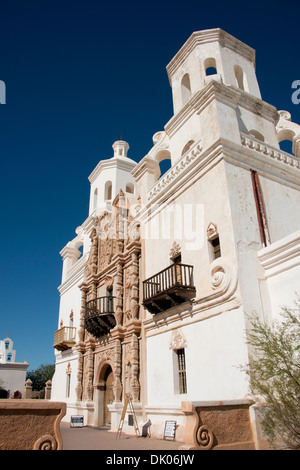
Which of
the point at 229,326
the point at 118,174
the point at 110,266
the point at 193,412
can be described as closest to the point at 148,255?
the point at 110,266

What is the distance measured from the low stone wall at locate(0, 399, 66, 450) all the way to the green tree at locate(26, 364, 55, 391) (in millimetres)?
58223

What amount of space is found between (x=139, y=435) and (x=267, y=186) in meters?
9.86

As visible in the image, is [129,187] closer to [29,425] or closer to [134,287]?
[134,287]

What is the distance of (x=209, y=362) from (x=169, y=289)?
8.64ft

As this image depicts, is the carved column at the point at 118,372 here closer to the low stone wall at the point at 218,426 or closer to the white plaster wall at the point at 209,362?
the white plaster wall at the point at 209,362

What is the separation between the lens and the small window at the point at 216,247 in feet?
36.9

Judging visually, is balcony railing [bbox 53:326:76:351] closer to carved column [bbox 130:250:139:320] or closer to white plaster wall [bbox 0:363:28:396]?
carved column [bbox 130:250:139:320]

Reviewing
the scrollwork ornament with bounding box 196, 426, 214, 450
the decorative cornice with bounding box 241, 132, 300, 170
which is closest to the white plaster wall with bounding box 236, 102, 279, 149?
the decorative cornice with bounding box 241, 132, 300, 170

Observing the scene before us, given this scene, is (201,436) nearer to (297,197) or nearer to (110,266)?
(297,197)

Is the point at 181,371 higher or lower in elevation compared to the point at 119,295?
lower

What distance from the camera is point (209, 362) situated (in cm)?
1028

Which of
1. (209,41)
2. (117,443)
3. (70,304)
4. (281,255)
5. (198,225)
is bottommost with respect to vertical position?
(117,443)

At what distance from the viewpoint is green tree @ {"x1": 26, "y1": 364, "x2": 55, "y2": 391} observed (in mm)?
59156

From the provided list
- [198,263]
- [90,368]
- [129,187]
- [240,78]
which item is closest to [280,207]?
[198,263]
